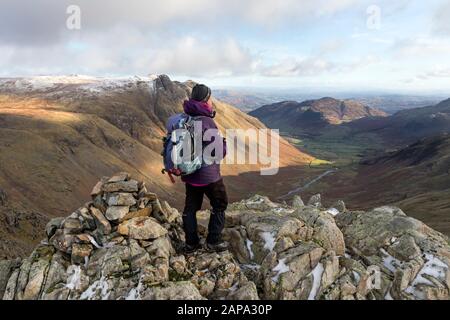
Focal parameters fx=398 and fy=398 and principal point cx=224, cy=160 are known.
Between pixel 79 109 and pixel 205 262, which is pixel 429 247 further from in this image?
pixel 79 109

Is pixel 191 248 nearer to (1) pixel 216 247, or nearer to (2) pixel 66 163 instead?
(1) pixel 216 247

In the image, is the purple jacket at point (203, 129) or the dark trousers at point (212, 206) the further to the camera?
the dark trousers at point (212, 206)

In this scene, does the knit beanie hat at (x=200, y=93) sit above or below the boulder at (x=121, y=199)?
above

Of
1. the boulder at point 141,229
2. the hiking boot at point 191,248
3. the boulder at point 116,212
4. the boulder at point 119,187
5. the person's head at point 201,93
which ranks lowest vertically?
the hiking boot at point 191,248

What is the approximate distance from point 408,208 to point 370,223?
3121 inches

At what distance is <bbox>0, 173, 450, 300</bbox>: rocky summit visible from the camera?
1499 centimetres

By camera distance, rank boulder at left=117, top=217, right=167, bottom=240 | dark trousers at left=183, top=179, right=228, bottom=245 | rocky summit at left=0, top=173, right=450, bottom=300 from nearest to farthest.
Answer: rocky summit at left=0, top=173, right=450, bottom=300 < dark trousers at left=183, top=179, right=228, bottom=245 < boulder at left=117, top=217, right=167, bottom=240

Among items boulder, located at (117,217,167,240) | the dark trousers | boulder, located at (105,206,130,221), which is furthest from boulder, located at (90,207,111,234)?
the dark trousers

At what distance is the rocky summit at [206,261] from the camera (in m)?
15.0

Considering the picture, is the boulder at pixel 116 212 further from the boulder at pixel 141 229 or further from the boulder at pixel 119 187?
the boulder at pixel 119 187

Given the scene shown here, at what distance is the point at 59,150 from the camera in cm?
12031

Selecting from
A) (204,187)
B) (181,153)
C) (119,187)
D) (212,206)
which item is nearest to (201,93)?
(181,153)

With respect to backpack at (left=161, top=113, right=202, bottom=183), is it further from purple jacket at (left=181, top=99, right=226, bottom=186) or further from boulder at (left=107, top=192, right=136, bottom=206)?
boulder at (left=107, top=192, right=136, bottom=206)

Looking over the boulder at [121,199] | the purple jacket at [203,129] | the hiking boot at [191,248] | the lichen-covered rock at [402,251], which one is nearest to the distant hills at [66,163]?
the boulder at [121,199]
